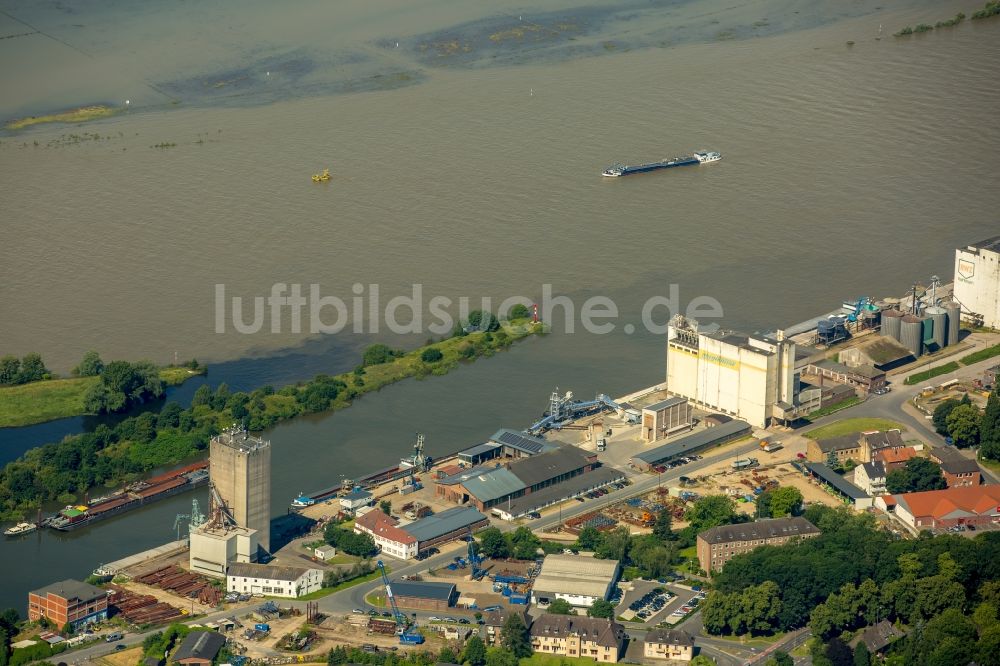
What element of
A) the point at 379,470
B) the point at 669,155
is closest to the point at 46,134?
the point at 669,155

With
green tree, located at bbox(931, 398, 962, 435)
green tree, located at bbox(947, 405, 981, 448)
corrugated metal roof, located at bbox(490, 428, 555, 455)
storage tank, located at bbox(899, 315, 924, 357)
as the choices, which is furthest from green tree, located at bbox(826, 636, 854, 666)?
storage tank, located at bbox(899, 315, 924, 357)

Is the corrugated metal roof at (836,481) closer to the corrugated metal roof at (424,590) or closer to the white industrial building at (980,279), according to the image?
the corrugated metal roof at (424,590)

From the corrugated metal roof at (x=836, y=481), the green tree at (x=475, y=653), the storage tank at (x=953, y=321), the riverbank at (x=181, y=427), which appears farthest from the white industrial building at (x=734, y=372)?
the green tree at (x=475, y=653)

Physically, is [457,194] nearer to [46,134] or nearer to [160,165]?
[160,165]

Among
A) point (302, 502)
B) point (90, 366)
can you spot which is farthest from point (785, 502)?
point (90, 366)

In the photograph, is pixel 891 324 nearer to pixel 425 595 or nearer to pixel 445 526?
pixel 445 526
